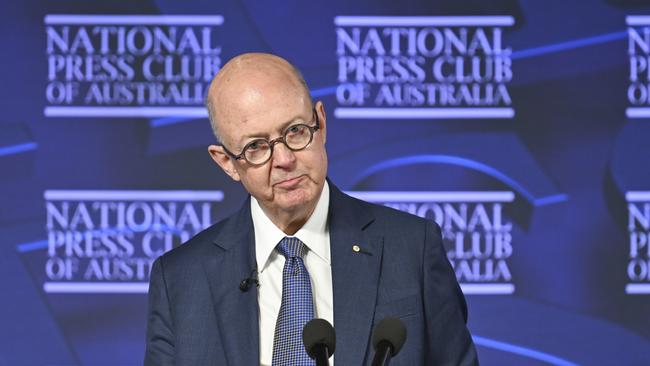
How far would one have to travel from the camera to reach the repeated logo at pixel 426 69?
11.5 feet

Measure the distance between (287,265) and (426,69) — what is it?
1.64 metres

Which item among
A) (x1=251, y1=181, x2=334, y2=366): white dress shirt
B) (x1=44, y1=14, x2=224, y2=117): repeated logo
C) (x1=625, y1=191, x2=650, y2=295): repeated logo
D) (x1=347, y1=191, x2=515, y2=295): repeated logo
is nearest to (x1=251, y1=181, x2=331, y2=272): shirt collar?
(x1=251, y1=181, x2=334, y2=366): white dress shirt

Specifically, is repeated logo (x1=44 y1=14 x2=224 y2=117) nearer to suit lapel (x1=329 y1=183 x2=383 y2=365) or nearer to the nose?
suit lapel (x1=329 y1=183 x2=383 y2=365)

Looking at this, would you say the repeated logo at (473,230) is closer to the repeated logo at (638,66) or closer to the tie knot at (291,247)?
the repeated logo at (638,66)

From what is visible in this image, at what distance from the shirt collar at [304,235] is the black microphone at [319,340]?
0.53 m

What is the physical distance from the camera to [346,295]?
6.49 feet

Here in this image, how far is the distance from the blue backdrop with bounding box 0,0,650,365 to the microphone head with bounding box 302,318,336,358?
6.53 feet

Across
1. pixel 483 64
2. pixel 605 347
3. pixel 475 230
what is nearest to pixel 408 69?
pixel 483 64

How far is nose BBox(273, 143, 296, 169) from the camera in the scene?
6.26ft

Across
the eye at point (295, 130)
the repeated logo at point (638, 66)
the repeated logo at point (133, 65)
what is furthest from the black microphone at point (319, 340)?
the repeated logo at point (638, 66)

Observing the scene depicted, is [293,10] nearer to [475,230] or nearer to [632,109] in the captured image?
[475,230]

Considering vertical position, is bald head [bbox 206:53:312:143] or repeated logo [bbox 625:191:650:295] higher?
bald head [bbox 206:53:312:143]

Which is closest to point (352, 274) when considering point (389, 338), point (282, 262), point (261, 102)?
point (282, 262)

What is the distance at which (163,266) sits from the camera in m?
2.12
